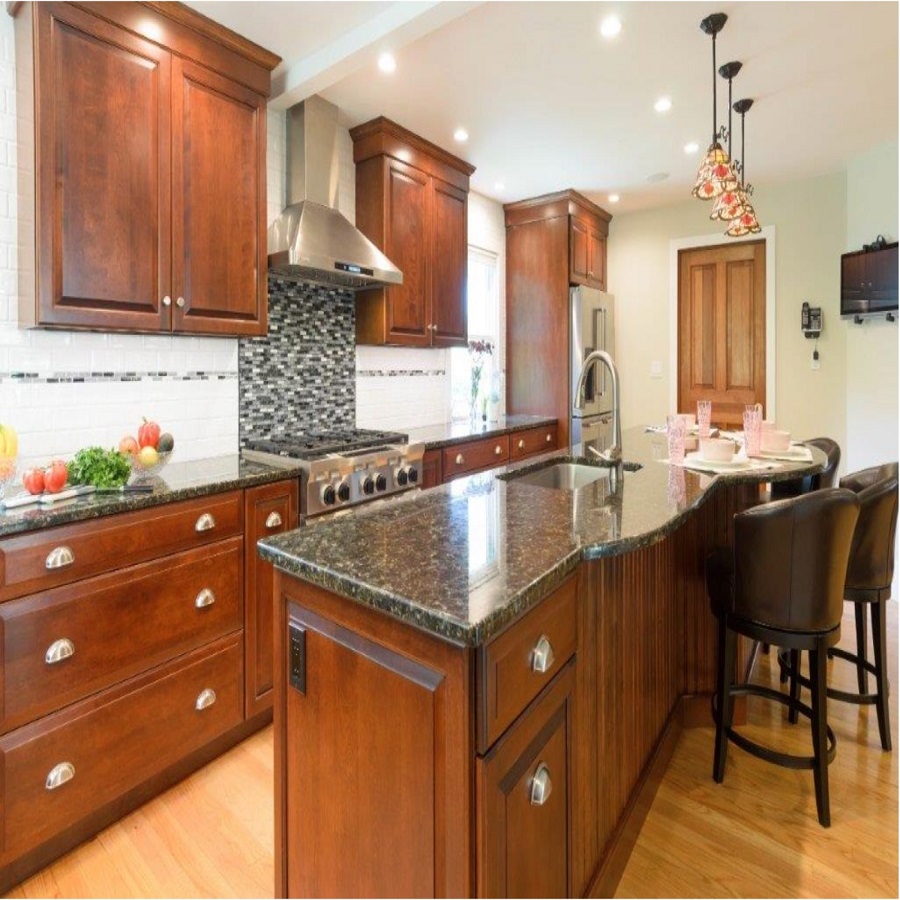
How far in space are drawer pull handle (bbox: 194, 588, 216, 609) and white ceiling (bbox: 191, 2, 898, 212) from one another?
2.20m

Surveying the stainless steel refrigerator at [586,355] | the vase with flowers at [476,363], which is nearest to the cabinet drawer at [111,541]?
the vase with flowers at [476,363]

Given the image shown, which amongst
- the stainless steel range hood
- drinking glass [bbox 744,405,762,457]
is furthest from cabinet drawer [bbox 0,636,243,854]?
drinking glass [bbox 744,405,762,457]

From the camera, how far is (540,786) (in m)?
1.06

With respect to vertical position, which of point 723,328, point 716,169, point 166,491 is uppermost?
point 716,169

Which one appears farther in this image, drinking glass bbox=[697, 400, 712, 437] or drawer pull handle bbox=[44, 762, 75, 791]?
drinking glass bbox=[697, 400, 712, 437]

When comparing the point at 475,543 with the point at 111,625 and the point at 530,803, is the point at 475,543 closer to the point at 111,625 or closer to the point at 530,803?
the point at 530,803

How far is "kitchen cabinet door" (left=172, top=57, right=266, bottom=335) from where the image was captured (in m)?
2.23

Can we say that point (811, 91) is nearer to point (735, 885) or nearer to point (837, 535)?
point (837, 535)

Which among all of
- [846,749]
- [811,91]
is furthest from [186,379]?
[811,91]

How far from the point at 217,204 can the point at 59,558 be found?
152 cm

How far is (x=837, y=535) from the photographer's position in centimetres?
164

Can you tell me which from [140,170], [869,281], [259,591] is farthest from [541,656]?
[869,281]

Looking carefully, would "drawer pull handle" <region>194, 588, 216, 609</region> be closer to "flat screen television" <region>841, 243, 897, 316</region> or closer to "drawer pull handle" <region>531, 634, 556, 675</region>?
"drawer pull handle" <region>531, 634, 556, 675</region>

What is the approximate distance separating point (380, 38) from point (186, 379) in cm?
163
